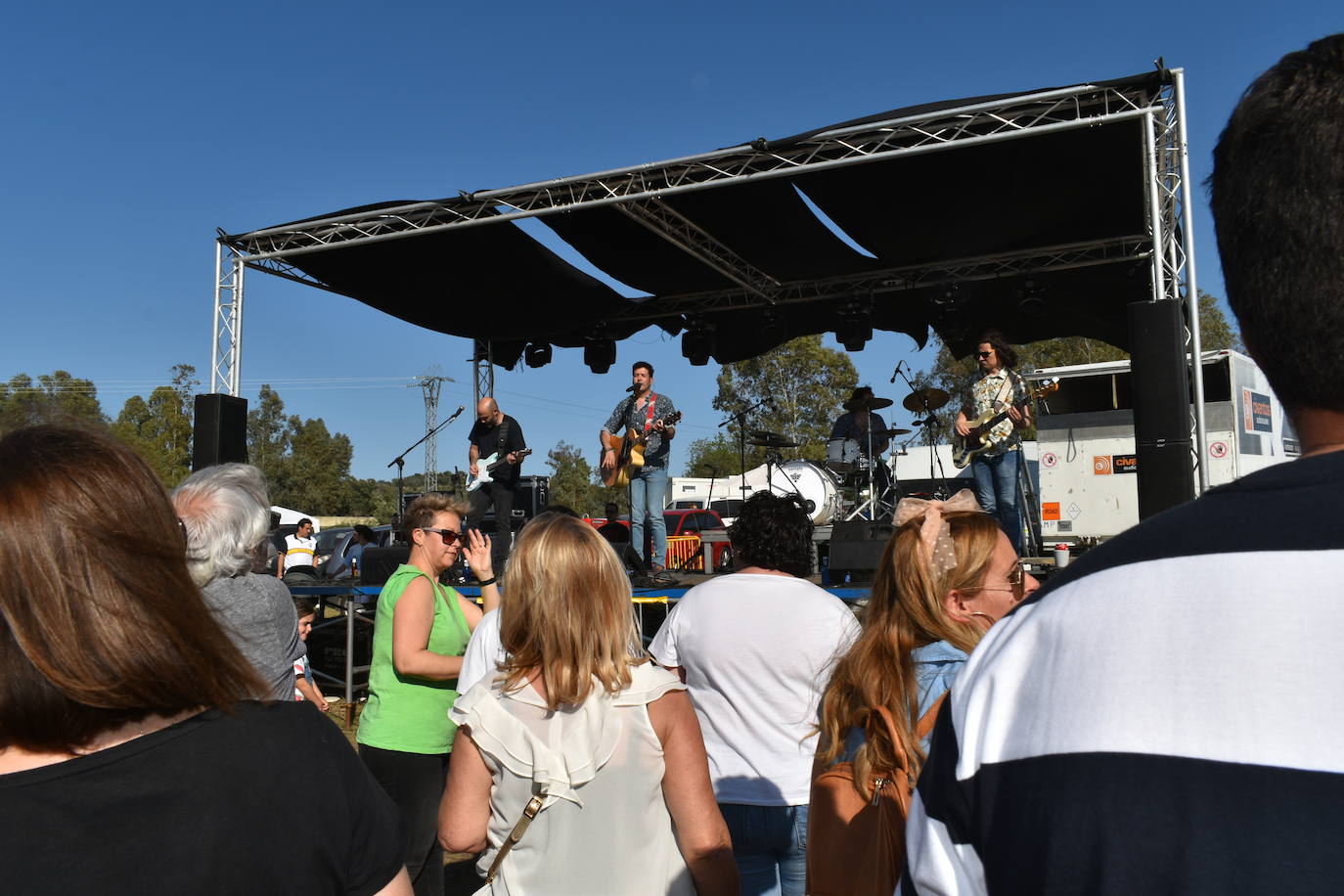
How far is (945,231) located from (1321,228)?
955cm

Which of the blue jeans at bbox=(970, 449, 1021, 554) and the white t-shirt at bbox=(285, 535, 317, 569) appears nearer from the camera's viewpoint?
the blue jeans at bbox=(970, 449, 1021, 554)

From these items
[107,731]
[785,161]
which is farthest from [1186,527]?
[785,161]

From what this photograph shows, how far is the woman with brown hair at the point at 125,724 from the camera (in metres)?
1.01

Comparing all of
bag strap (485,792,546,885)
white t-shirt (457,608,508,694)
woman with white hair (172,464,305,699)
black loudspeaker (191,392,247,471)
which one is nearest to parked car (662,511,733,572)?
black loudspeaker (191,392,247,471)

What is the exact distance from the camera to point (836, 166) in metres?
7.34

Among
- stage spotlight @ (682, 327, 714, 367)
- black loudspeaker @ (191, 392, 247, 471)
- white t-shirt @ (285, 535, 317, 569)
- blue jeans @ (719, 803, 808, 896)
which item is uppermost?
stage spotlight @ (682, 327, 714, 367)

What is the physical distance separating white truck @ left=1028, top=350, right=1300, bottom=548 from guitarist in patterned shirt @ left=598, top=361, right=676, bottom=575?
5.23m

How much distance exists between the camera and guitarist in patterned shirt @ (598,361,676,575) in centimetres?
902

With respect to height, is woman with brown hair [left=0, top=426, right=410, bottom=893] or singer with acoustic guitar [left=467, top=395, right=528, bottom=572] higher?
singer with acoustic guitar [left=467, top=395, right=528, bottom=572]

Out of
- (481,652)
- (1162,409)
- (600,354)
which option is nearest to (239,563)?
(481,652)

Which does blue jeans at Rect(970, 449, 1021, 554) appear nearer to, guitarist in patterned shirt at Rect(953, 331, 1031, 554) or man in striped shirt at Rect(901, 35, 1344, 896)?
guitarist in patterned shirt at Rect(953, 331, 1031, 554)

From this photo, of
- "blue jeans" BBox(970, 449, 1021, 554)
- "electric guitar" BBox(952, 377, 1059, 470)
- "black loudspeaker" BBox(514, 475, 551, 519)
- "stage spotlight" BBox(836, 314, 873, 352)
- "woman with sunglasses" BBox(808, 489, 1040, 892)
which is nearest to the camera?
"woman with sunglasses" BBox(808, 489, 1040, 892)

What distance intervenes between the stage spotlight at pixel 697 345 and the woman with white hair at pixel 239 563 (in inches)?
385

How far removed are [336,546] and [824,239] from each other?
12.9 meters
